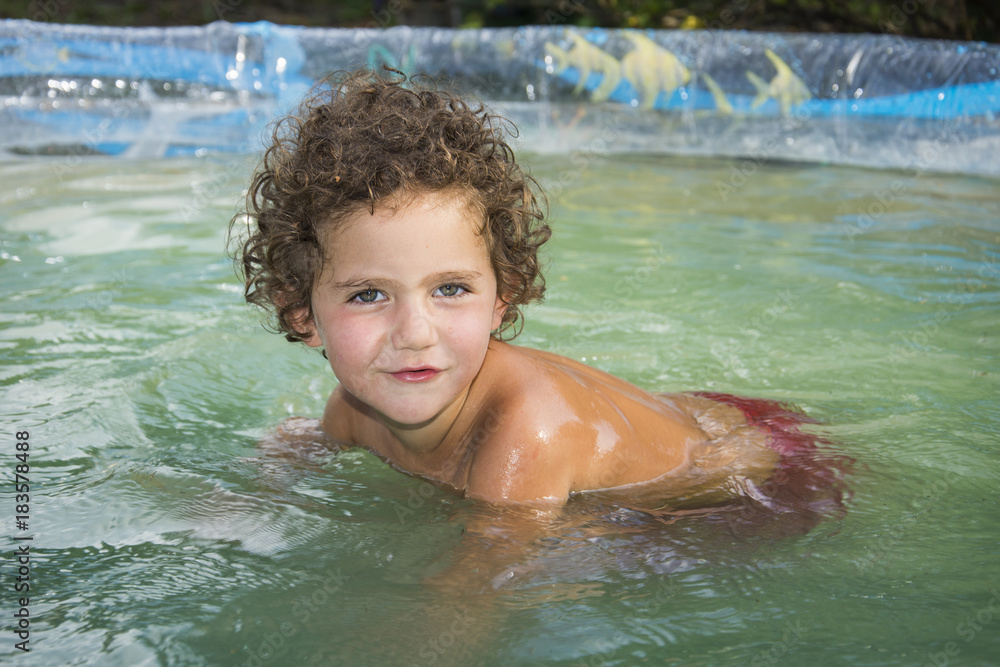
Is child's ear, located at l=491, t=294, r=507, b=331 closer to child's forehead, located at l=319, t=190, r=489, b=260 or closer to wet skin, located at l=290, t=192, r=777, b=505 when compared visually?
wet skin, located at l=290, t=192, r=777, b=505

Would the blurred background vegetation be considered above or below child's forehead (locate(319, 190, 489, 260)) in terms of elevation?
above

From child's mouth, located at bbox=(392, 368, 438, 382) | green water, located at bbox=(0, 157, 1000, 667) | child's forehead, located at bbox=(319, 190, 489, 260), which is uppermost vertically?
child's forehead, located at bbox=(319, 190, 489, 260)

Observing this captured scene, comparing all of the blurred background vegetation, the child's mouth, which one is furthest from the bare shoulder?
the blurred background vegetation

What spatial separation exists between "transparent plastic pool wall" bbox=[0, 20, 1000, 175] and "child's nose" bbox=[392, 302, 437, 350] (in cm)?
497

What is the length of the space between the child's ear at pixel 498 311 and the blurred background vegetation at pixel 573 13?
8.44 metres

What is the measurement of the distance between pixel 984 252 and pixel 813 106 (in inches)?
103

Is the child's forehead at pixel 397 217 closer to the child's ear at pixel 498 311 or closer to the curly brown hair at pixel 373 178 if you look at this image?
the curly brown hair at pixel 373 178

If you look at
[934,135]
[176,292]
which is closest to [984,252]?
[934,135]

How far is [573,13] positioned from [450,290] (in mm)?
9992

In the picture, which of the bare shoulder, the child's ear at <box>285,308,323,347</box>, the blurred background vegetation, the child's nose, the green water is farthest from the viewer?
the blurred background vegetation

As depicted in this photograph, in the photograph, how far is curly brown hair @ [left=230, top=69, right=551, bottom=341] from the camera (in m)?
2.23

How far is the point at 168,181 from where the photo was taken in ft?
21.2

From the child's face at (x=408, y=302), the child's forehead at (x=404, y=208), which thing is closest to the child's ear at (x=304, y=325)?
the child's face at (x=408, y=302)

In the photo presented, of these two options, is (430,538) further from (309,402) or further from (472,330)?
(309,402)
